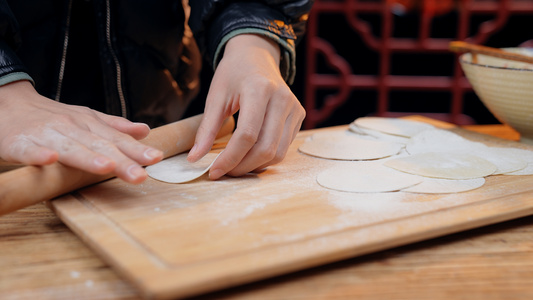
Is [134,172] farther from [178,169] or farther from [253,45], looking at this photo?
[253,45]

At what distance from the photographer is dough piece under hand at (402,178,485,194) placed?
94 centimetres

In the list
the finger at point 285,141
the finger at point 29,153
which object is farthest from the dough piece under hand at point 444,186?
the finger at point 29,153

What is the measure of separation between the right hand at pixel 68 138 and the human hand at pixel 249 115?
0.15 metres

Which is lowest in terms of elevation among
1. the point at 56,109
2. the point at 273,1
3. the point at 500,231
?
the point at 500,231

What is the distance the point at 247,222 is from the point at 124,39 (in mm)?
807

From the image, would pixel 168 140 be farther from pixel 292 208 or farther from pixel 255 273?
pixel 255 273

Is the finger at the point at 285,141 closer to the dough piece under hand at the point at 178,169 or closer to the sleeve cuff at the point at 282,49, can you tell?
the dough piece under hand at the point at 178,169

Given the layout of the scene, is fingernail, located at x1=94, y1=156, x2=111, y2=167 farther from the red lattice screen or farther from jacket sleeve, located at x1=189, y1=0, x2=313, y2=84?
the red lattice screen

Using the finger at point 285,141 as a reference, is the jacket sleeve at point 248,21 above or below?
above

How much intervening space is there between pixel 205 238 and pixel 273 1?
0.78 m

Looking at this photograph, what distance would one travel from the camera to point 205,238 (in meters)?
0.74

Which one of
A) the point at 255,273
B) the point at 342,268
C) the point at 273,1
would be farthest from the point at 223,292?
the point at 273,1

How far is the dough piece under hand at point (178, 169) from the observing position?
1014 mm

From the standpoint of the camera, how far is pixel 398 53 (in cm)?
332
